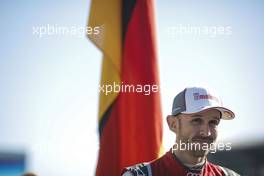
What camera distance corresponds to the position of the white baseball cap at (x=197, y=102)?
1.82m

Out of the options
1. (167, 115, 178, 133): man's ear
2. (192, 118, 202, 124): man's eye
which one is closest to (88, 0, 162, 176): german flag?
(167, 115, 178, 133): man's ear

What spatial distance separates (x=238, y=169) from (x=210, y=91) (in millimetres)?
741

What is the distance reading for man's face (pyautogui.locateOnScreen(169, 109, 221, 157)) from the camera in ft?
6.08

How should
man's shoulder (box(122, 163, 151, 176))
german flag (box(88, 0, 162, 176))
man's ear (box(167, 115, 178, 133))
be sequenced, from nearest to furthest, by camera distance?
man's shoulder (box(122, 163, 151, 176)) < man's ear (box(167, 115, 178, 133)) < german flag (box(88, 0, 162, 176))

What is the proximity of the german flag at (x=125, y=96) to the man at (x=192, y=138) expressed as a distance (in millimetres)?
160

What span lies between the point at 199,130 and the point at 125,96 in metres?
0.35

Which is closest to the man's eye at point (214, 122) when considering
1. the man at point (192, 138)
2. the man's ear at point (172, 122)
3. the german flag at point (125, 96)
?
the man at point (192, 138)

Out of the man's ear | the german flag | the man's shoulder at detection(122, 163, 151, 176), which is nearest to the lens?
the man's shoulder at detection(122, 163, 151, 176)

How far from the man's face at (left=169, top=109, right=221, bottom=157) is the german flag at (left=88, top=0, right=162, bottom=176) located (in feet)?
0.54

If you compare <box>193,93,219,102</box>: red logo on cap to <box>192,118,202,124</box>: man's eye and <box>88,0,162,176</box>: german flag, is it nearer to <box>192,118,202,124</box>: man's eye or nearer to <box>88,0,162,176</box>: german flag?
<box>192,118,202,124</box>: man's eye

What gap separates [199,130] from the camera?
1859mm

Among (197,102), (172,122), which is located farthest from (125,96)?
(197,102)

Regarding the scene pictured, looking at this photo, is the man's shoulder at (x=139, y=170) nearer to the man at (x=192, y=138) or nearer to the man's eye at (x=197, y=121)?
the man at (x=192, y=138)

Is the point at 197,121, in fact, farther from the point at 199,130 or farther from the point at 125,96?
the point at 125,96
